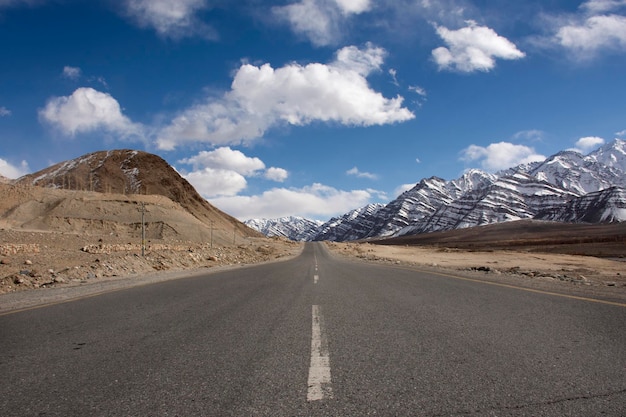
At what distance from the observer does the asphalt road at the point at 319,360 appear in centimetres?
353

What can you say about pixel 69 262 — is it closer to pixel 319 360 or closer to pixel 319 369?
pixel 319 360

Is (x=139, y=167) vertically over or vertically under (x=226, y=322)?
over

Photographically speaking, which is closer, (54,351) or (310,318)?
(54,351)

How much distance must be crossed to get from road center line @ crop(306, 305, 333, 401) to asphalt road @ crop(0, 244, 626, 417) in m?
0.03

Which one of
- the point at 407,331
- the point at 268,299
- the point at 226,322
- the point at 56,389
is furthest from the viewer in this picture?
the point at 268,299

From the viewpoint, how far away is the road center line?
372cm

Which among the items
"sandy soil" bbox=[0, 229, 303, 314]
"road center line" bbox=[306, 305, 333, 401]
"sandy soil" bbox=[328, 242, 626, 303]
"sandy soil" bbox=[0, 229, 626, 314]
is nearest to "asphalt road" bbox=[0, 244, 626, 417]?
"road center line" bbox=[306, 305, 333, 401]

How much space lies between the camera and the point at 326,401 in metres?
3.56

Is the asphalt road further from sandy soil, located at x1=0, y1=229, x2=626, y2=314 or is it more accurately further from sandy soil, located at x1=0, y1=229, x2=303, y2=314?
sandy soil, located at x1=0, y1=229, x2=303, y2=314

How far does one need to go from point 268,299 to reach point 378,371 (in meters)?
6.10

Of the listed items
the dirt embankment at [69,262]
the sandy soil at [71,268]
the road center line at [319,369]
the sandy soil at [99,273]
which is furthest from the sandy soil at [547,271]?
the dirt embankment at [69,262]

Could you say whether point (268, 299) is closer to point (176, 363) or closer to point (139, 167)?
point (176, 363)

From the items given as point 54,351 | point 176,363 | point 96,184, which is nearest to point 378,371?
point 176,363

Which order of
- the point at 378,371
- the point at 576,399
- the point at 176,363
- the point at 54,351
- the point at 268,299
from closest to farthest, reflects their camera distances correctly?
the point at 576,399 → the point at 378,371 → the point at 176,363 → the point at 54,351 → the point at 268,299
